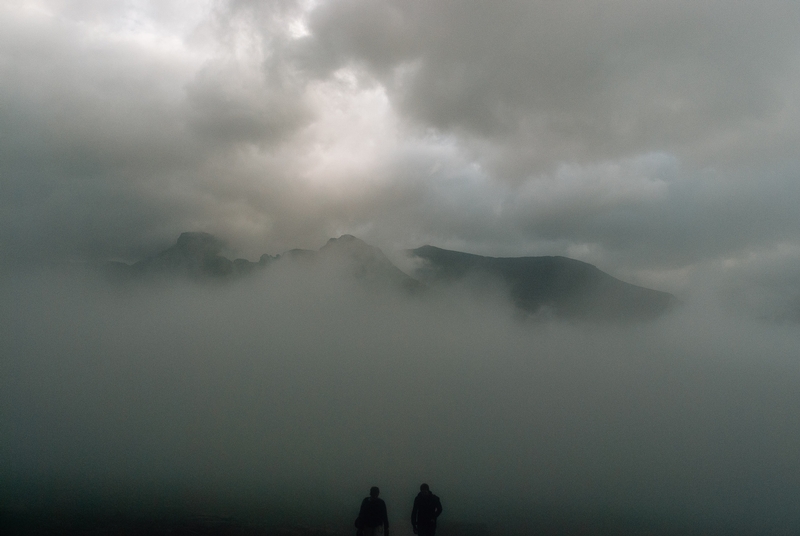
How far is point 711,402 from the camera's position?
8131 cm

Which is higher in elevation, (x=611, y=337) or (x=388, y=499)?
(x=611, y=337)

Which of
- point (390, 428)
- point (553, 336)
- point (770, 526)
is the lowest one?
point (770, 526)

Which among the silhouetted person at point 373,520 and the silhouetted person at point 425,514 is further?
the silhouetted person at point 425,514

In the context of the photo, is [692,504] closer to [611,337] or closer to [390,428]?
[390,428]

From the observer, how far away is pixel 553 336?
507 feet

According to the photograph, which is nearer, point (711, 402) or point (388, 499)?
point (388, 499)

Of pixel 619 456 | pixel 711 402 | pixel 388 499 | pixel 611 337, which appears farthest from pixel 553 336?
pixel 388 499

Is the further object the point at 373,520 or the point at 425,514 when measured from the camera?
the point at 425,514

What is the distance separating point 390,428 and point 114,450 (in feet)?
100

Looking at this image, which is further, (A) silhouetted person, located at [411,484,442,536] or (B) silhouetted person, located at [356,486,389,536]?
(A) silhouetted person, located at [411,484,442,536]

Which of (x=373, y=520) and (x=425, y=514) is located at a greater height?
(x=425, y=514)

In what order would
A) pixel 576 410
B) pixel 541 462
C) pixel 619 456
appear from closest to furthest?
pixel 541 462
pixel 619 456
pixel 576 410

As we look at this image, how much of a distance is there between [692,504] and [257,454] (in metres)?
35.4

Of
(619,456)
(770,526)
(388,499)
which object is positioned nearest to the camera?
(770,526)
